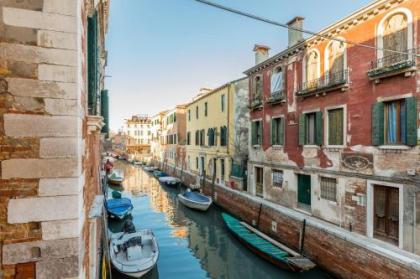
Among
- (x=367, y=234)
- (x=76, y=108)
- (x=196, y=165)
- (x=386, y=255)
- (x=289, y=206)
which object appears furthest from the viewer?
(x=196, y=165)

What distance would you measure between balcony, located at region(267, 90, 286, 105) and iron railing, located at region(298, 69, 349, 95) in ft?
4.15

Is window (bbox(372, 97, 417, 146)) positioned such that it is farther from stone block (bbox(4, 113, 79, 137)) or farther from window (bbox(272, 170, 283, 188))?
stone block (bbox(4, 113, 79, 137))

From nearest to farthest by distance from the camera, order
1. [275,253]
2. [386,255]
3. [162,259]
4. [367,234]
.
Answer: [386,255], [367,234], [275,253], [162,259]

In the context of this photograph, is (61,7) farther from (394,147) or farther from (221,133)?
(221,133)

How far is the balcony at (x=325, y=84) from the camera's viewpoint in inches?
419

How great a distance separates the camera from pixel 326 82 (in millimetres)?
11633

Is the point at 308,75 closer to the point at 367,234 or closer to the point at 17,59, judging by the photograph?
the point at 367,234

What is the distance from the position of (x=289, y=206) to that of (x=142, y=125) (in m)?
72.3

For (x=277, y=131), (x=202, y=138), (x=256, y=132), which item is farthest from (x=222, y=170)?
(x=277, y=131)

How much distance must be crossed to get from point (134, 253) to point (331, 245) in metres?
7.77

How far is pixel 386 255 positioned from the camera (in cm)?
815

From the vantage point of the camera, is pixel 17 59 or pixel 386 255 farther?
pixel 386 255

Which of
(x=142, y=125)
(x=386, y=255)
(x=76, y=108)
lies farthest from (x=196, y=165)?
(x=142, y=125)

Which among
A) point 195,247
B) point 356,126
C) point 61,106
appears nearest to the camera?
point 61,106
